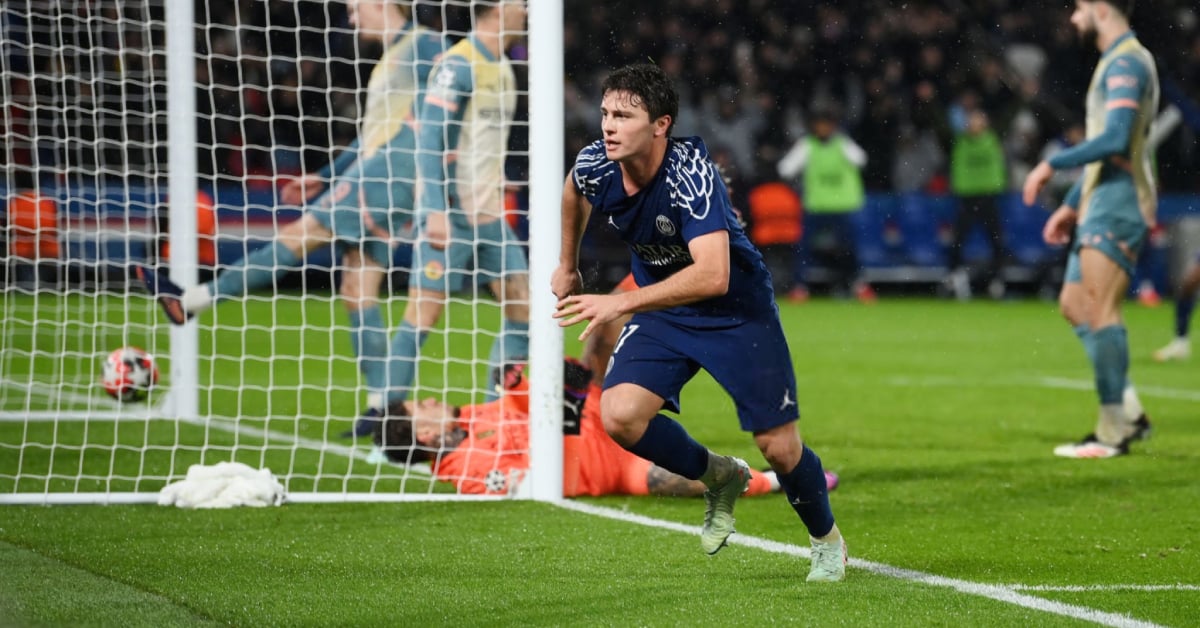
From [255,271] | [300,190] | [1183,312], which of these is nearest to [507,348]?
[255,271]

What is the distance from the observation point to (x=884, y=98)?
929 inches

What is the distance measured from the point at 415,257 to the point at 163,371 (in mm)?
3993

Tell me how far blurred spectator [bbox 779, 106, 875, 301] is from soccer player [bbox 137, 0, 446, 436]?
519 inches

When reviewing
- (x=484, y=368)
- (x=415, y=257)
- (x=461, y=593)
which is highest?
(x=415, y=257)

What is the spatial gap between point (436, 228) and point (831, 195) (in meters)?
13.9

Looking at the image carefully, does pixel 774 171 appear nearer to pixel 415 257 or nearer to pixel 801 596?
pixel 415 257

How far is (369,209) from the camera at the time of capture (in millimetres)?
7898

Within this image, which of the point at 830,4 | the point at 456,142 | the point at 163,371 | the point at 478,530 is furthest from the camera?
the point at 830,4

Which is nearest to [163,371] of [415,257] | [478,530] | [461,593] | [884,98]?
[415,257]

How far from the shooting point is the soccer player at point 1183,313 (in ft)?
40.5

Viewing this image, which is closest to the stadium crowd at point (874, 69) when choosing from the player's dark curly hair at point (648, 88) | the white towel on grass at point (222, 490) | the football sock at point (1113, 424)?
the football sock at point (1113, 424)

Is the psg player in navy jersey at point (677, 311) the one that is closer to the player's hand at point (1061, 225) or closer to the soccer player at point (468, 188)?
the soccer player at point (468, 188)

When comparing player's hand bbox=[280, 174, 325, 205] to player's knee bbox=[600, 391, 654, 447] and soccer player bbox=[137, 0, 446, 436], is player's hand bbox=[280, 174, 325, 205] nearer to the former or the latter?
soccer player bbox=[137, 0, 446, 436]

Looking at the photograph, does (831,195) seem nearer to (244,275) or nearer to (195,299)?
(244,275)
